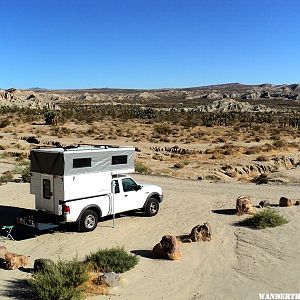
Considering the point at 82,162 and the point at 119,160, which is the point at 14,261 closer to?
the point at 82,162

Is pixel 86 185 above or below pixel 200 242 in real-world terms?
above

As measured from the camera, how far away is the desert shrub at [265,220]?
15.4 metres

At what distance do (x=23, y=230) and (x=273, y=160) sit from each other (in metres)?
24.0

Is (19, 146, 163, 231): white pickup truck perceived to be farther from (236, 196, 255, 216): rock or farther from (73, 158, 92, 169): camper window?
(236, 196, 255, 216): rock

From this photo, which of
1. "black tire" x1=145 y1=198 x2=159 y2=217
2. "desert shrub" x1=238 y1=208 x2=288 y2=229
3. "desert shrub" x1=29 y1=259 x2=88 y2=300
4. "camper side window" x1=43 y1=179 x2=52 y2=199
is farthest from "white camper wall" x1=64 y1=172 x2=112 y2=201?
"desert shrub" x1=238 y1=208 x2=288 y2=229

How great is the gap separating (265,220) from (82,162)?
612cm

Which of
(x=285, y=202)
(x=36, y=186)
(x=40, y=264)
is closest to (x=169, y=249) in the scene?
(x=40, y=264)

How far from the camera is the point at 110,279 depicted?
10.9m

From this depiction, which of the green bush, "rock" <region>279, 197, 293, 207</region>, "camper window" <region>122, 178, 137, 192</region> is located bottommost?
the green bush

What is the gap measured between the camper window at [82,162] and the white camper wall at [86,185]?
301 millimetres

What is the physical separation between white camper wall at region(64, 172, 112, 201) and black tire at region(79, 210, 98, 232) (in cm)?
58

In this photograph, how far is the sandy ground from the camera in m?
10.8

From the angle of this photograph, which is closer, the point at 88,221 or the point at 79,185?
the point at 79,185

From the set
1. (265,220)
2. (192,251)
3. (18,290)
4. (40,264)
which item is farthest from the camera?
(265,220)
